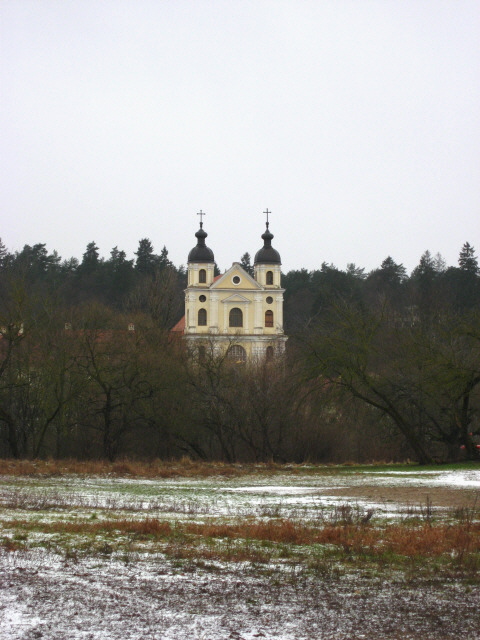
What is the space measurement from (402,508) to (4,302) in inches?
1061

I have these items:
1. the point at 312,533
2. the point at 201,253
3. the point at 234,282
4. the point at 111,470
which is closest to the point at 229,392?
the point at 111,470

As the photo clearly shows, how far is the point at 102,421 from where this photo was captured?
4547 cm

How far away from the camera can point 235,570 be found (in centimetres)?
1062

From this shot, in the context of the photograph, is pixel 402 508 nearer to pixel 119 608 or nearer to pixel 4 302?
pixel 119 608

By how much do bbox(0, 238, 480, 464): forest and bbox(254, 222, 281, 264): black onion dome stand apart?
4862 centimetres

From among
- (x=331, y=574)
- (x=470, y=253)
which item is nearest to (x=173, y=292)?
(x=331, y=574)

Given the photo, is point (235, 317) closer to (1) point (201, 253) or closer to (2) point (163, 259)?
(1) point (201, 253)

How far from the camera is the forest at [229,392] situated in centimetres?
3897

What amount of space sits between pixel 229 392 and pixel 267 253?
54953 mm

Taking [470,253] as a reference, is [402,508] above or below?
below

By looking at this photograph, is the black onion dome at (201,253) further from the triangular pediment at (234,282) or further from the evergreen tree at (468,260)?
the evergreen tree at (468,260)

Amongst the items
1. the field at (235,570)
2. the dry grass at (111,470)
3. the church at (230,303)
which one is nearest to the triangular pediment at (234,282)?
the church at (230,303)

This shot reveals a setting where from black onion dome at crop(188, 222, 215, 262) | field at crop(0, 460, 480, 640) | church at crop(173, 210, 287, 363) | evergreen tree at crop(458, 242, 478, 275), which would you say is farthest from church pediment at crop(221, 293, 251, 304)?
field at crop(0, 460, 480, 640)

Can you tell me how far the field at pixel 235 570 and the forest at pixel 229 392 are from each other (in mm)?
19144
